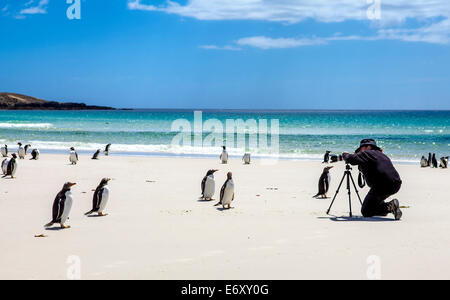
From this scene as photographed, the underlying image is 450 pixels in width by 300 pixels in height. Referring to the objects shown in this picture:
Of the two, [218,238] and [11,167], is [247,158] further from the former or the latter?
[218,238]

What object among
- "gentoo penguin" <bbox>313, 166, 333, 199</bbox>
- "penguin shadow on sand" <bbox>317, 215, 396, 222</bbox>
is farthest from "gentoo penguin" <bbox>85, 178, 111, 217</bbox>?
"gentoo penguin" <bbox>313, 166, 333, 199</bbox>

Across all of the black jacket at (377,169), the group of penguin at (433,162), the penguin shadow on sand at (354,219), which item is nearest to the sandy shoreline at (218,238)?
the penguin shadow on sand at (354,219)

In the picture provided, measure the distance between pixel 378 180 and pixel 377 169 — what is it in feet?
0.60

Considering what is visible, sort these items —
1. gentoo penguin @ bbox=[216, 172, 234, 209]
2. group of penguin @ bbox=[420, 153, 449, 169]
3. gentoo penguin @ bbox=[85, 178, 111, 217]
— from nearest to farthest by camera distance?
gentoo penguin @ bbox=[85, 178, 111, 217] < gentoo penguin @ bbox=[216, 172, 234, 209] < group of penguin @ bbox=[420, 153, 449, 169]

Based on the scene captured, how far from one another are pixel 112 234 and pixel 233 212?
8.41 feet

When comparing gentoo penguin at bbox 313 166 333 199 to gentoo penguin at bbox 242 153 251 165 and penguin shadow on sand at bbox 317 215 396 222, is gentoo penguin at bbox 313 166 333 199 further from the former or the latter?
gentoo penguin at bbox 242 153 251 165

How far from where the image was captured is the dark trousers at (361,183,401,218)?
8484 mm

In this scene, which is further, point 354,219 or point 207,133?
point 207,133

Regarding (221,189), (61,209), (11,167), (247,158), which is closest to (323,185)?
(221,189)

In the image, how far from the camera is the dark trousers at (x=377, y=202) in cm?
848

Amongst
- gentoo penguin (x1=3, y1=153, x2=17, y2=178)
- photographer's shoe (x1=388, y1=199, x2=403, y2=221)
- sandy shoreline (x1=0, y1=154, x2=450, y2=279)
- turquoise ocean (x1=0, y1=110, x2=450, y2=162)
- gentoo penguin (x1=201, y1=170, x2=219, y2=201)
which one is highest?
turquoise ocean (x1=0, y1=110, x2=450, y2=162)

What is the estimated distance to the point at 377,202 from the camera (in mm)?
8547
